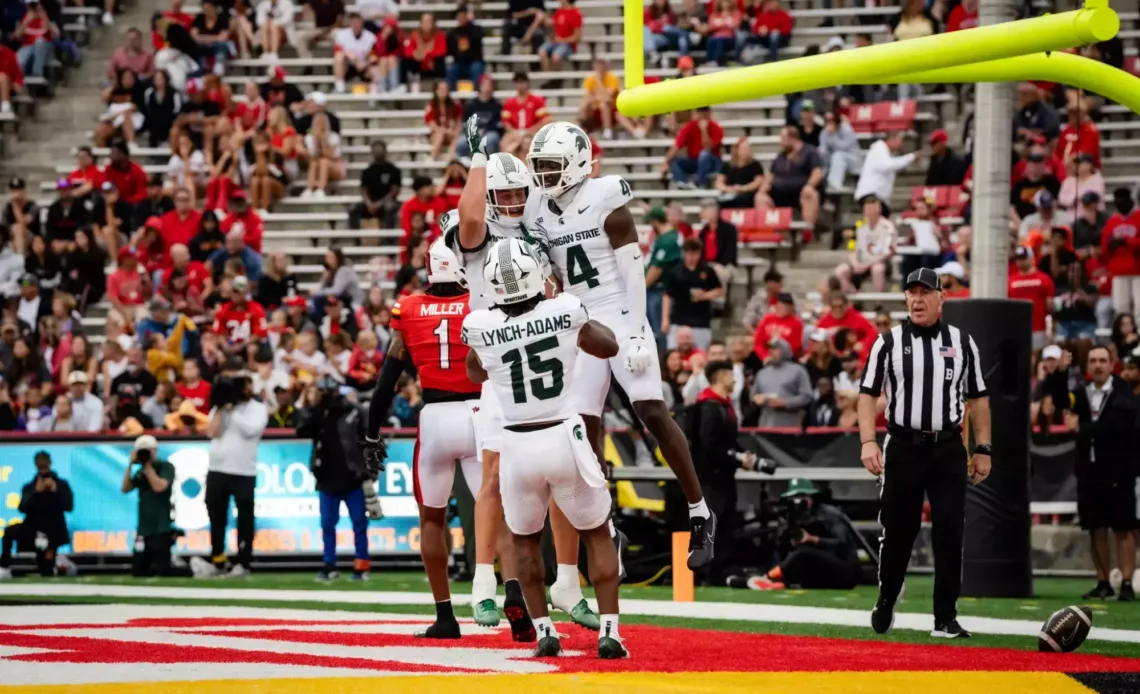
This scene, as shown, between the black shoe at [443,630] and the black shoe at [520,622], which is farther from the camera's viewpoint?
the black shoe at [443,630]

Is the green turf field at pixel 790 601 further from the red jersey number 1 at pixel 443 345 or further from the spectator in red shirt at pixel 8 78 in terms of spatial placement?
the spectator in red shirt at pixel 8 78

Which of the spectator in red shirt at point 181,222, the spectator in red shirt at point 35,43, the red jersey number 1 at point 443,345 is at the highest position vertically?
the spectator in red shirt at point 35,43

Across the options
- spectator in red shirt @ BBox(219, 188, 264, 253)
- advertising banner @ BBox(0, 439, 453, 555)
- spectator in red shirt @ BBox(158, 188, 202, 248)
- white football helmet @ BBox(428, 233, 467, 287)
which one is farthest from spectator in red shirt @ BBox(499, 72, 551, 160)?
white football helmet @ BBox(428, 233, 467, 287)

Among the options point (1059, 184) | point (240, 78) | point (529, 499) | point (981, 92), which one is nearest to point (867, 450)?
point (529, 499)

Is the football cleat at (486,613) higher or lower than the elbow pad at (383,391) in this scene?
lower

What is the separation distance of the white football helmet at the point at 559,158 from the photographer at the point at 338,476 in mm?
6916

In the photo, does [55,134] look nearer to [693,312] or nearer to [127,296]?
[127,296]

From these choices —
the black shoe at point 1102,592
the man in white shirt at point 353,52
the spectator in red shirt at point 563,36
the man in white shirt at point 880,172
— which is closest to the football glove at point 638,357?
the black shoe at point 1102,592

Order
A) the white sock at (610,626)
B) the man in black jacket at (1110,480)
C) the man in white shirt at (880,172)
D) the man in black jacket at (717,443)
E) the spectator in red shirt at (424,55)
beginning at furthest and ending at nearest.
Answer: the spectator in red shirt at (424,55), the man in white shirt at (880,172), the man in black jacket at (717,443), the man in black jacket at (1110,480), the white sock at (610,626)

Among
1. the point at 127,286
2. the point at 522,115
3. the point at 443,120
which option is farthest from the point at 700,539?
the point at 443,120

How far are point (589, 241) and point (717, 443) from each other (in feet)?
17.7

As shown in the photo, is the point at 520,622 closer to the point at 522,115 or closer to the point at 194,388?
the point at 194,388

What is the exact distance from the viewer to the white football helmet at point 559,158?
9.27 metres

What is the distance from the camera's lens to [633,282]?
9.37 meters
